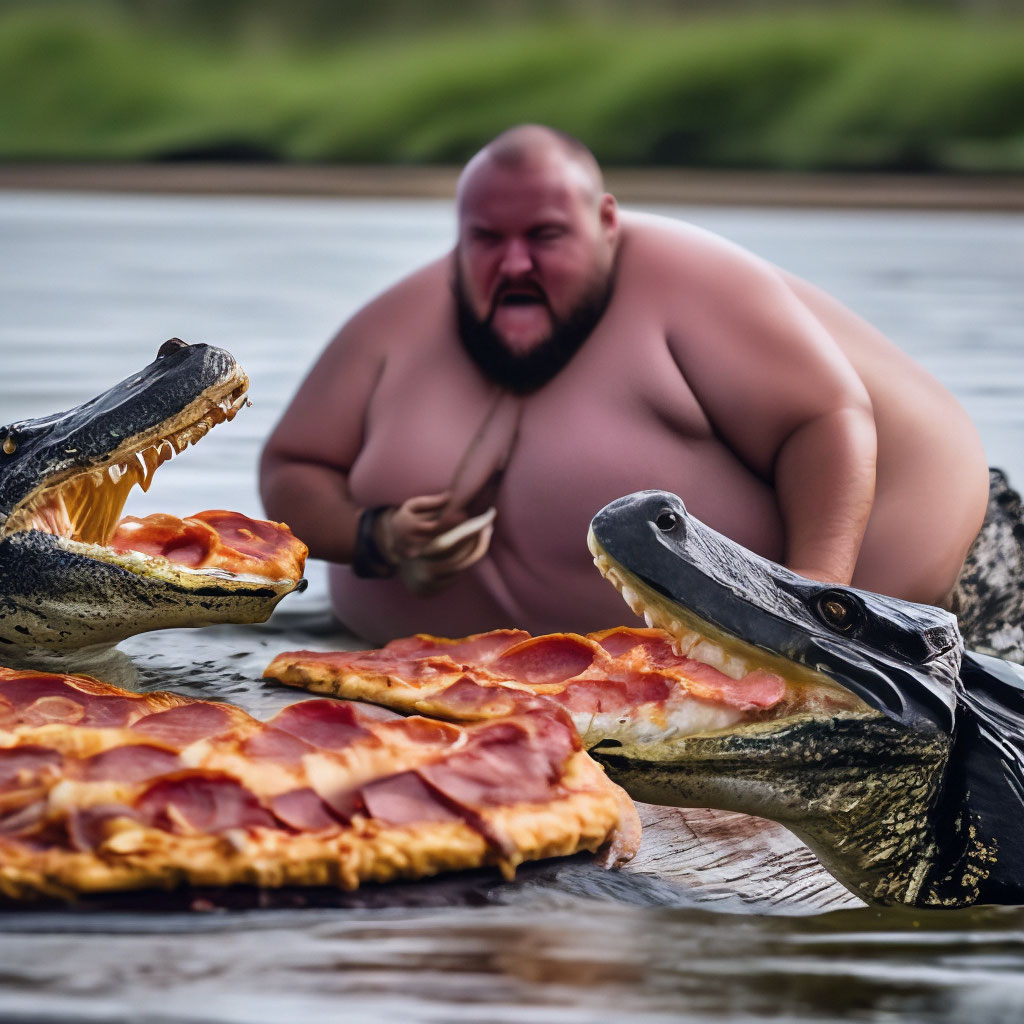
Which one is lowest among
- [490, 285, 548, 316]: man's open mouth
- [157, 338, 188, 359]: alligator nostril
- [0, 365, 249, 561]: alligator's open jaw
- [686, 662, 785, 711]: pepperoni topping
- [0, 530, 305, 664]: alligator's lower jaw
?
[686, 662, 785, 711]: pepperoni topping

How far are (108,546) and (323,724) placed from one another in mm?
624

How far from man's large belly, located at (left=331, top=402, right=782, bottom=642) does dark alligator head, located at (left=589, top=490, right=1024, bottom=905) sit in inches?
34.8

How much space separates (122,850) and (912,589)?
5.94 ft

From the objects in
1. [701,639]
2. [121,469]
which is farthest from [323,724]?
[121,469]

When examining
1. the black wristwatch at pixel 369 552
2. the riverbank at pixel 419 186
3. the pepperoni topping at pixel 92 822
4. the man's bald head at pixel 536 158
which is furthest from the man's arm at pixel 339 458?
the riverbank at pixel 419 186

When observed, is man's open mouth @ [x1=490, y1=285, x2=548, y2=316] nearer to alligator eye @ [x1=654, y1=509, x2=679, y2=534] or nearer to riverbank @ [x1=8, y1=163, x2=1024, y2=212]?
alligator eye @ [x1=654, y1=509, x2=679, y2=534]

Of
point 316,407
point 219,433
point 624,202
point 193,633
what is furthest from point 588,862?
point 624,202

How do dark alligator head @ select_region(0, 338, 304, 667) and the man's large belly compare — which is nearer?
dark alligator head @ select_region(0, 338, 304, 667)

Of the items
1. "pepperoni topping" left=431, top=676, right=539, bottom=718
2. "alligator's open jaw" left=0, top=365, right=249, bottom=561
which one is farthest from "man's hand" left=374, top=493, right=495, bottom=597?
"pepperoni topping" left=431, top=676, right=539, bottom=718

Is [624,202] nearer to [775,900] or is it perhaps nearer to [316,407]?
[316,407]

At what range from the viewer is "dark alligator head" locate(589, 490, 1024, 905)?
1.81m

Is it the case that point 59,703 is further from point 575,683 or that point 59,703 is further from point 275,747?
point 575,683

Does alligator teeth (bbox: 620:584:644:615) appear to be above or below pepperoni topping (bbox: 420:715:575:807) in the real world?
above

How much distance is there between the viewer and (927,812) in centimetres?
192
